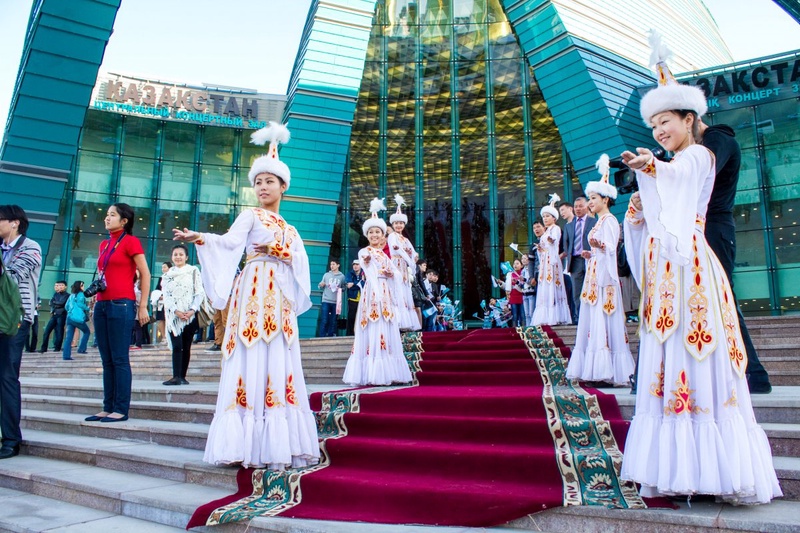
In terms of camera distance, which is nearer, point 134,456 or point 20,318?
point 134,456

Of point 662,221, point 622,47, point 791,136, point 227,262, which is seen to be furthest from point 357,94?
point 662,221

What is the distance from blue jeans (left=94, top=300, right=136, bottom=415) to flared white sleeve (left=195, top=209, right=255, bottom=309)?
2.01m

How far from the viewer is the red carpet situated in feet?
9.71

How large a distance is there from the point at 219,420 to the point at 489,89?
1862cm

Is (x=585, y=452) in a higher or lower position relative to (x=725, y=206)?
lower

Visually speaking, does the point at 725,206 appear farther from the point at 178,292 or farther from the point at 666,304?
the point at 178,292

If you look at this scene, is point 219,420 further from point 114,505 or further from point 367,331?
point 367,331

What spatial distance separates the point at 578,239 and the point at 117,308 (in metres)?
5.31

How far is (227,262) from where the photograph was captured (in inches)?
147

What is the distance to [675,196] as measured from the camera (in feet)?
8.60

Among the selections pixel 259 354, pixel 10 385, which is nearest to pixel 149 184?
pixel 10 385

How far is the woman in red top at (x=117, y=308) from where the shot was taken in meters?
5.28

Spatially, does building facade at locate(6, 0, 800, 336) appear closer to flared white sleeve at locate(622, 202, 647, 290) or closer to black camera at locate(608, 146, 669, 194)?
flared white sleeve at locate(622, 202, 647, 290)

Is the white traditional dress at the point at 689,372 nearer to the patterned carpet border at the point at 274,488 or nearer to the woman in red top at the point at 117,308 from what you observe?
the patterned carpet border at the point at 274,488
